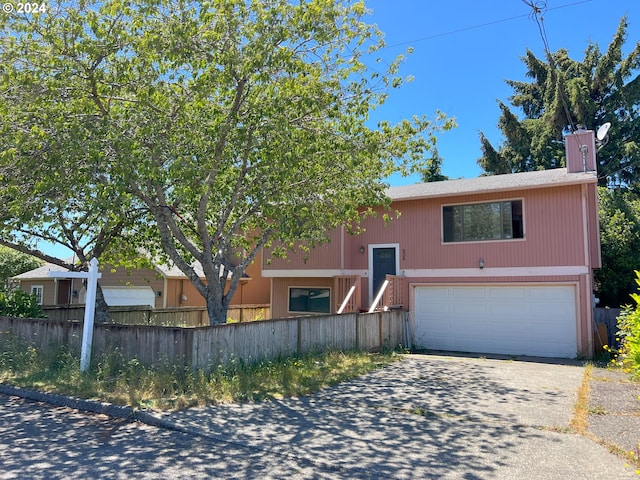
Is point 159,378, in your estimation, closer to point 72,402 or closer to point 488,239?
Result: point 72,402

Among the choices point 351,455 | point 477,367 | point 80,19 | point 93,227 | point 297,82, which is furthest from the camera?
point 93,227

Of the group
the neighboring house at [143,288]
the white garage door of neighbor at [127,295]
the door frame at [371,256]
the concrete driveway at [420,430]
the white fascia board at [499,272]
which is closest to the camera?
the concrete driveway at [420,430]

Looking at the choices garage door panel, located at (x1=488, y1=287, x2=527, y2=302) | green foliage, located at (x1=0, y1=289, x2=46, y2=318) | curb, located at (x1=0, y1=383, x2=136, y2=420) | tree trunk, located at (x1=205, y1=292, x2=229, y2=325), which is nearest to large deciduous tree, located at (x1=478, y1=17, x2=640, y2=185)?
garage door panel, located at (x1=488, y1=287, x2=527, y2=302)

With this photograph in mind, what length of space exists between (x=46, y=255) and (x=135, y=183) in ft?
20.1

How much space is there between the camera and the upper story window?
13.5 metres

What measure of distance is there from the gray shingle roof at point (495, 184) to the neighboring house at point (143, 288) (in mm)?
9771

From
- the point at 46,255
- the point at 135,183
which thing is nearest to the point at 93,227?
the point at 46,255

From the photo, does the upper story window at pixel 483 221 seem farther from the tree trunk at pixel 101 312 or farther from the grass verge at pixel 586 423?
the tree trunk at pixel 101 312

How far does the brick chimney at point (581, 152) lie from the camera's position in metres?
13.5

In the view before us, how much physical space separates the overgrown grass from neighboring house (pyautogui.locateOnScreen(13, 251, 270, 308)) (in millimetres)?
10684

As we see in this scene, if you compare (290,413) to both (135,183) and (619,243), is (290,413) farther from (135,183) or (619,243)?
(619,243)

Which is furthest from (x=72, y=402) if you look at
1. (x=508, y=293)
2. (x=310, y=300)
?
(x=508, y=293)

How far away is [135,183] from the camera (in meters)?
8.70

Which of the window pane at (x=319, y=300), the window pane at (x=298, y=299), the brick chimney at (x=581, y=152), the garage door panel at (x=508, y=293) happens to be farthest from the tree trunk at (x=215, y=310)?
the brick chimney at (x=581, y=152)
